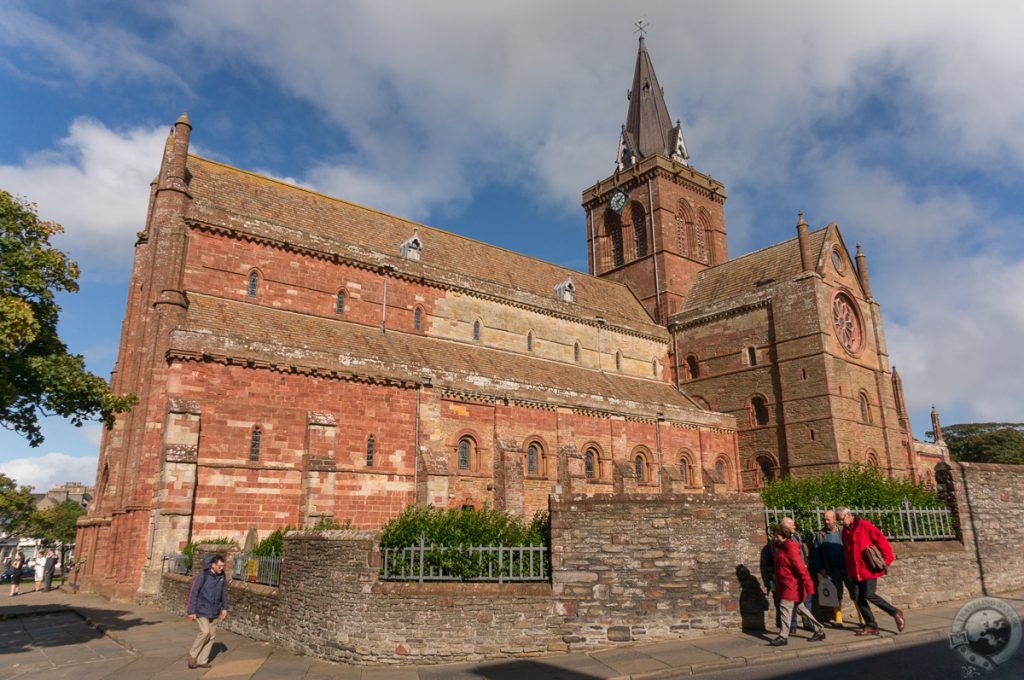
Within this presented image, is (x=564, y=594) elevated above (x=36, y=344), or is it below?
below

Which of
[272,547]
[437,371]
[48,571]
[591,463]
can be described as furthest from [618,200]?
[48,571]

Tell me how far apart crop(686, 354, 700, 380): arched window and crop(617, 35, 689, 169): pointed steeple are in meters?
15.4

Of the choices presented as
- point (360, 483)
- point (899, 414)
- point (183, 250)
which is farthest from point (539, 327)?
point (899, 414)

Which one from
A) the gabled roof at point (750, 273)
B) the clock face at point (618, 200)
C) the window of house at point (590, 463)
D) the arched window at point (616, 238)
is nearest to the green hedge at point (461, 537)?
the window of house at point (590, 463)

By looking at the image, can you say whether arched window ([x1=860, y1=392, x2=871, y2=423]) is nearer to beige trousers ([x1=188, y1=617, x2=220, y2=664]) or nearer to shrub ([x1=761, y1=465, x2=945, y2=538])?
shrub ([x1=761, y1=465, x2=945, y2=538])

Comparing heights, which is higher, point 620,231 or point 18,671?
point 620,231

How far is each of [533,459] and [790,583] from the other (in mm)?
17142

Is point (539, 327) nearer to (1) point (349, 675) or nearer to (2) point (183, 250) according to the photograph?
(2) point (183, 250)

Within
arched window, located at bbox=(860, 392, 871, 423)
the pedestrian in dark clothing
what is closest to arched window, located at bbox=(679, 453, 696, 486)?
arched window, located at bbox=(860, 392, 871, 423)

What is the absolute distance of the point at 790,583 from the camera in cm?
1098

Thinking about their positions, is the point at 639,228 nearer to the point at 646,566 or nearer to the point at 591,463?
the point at 591,463

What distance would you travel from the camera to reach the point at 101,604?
19.6 meters

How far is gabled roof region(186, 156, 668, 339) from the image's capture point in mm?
26308

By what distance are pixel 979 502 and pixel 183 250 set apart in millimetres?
25994
